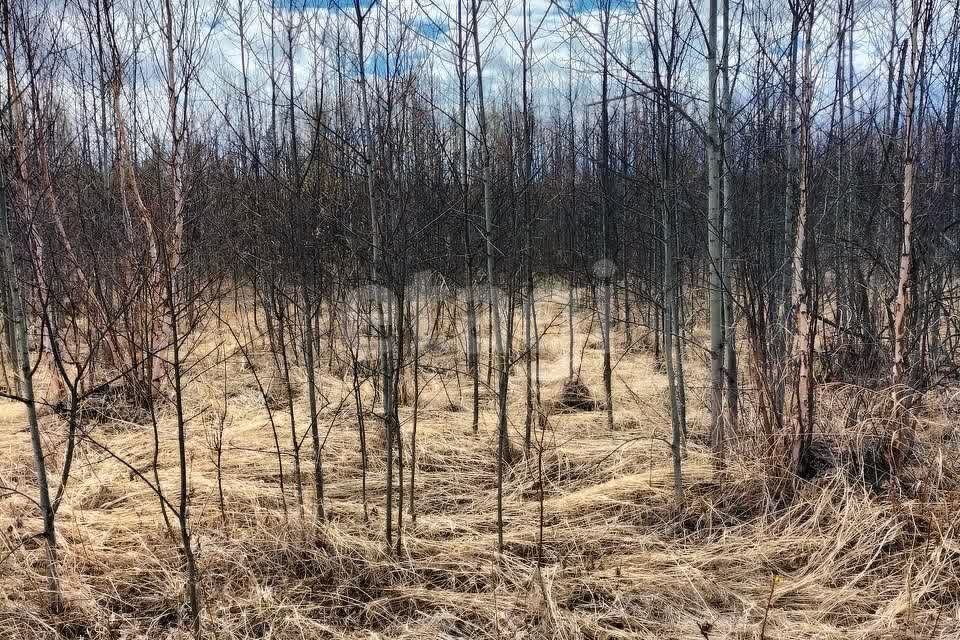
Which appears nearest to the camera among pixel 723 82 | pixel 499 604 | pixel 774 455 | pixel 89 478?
pixel 499 604

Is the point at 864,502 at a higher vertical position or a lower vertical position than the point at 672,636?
higher

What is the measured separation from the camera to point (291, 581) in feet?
9.36

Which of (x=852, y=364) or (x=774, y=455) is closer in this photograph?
(x=774, y=455)

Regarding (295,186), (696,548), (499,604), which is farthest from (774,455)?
(295,186)

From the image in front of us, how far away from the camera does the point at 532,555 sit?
3156mm

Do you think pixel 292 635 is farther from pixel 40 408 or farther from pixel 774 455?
pixel 40 408

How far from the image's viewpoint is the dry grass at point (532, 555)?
8.24 ft

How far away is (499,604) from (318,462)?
1194 millimetres

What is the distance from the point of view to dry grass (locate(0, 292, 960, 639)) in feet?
8.24

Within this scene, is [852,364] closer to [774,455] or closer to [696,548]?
[774,455]

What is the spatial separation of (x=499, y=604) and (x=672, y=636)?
0.73 m

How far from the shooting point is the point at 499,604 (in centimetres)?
265

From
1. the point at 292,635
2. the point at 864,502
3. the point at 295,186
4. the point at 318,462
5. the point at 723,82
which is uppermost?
the point at 723,82

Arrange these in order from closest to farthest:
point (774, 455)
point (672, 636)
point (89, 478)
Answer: point (672, 636)
point (774, 455)
point (89, 478)
